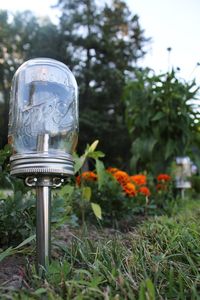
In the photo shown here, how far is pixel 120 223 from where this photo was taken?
2.96 meters

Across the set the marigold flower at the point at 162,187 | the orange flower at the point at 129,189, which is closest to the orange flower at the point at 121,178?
the orange flower at the point at 129,189

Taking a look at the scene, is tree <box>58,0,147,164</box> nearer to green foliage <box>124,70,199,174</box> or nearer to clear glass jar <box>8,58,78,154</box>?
green foliage <box>124,70,199,174</box>

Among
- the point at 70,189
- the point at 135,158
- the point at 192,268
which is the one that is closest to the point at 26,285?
the point at 192,268

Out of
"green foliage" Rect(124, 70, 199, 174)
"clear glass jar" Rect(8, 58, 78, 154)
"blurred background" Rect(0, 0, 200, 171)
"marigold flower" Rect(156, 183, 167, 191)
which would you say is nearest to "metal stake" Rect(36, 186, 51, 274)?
"clear glass jar" Rect(8, 58, 78, 154)

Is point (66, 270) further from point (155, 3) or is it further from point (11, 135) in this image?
point (155, 3)

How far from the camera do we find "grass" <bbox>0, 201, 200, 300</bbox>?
41.3 inches

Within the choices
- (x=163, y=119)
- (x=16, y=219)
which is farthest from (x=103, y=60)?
(x=16, y=219)

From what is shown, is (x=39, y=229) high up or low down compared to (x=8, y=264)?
up

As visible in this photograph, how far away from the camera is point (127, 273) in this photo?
1220 mm

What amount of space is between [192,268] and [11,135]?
0.86 metres

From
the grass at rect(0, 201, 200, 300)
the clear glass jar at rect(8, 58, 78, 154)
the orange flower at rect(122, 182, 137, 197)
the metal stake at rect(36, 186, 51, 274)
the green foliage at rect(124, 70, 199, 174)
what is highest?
the green foliage at rect(124, 70, 199, 174)

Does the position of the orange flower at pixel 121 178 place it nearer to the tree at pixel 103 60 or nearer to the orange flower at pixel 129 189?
the orange flower at pixel 129 189

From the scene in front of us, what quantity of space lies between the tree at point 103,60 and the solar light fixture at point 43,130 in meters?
15.7

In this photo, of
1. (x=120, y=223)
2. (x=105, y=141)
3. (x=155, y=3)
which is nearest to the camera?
(x=120, y=223)
